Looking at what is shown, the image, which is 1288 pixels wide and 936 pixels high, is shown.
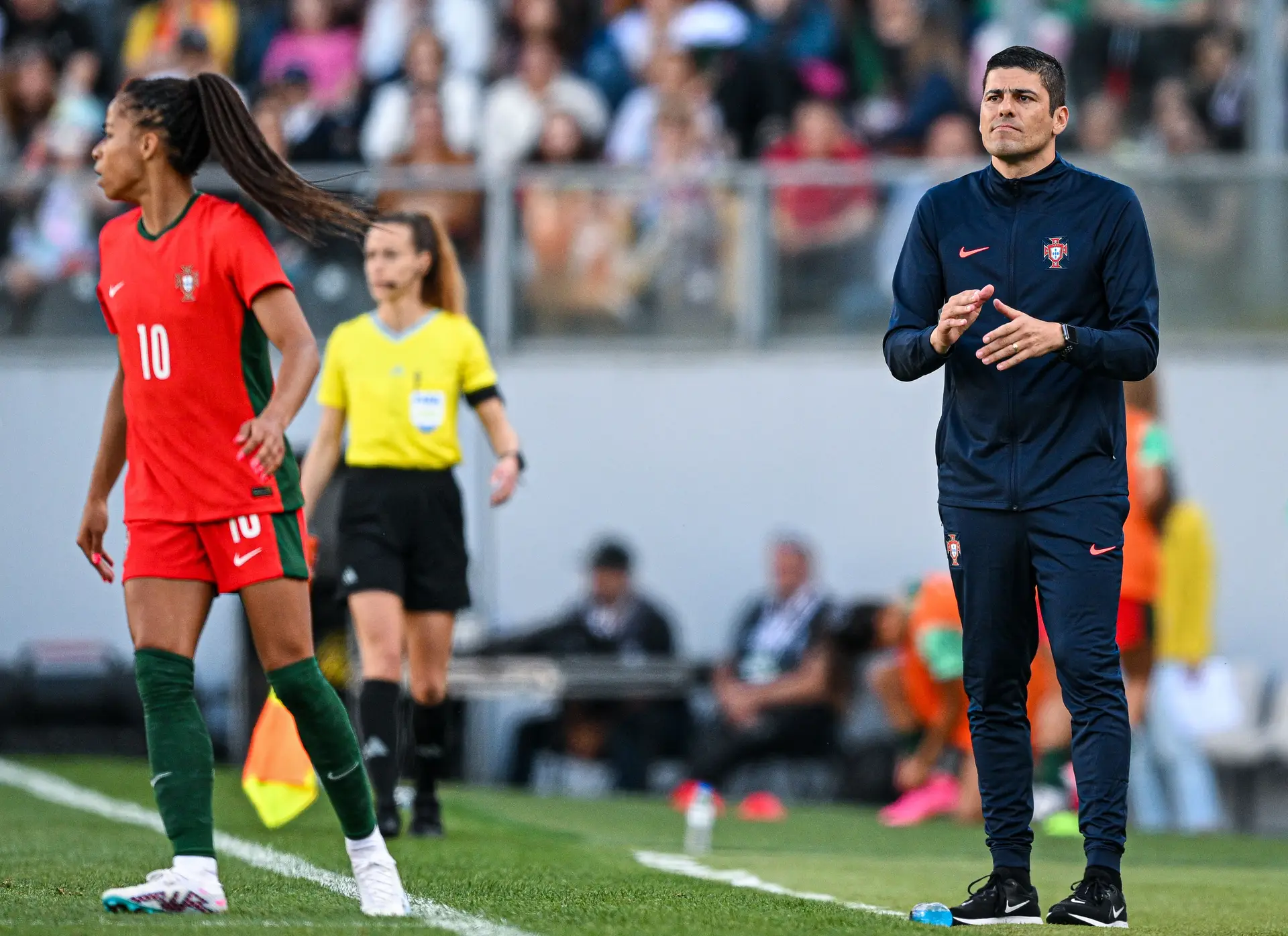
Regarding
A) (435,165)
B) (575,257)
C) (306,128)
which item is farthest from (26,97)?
(575,257)

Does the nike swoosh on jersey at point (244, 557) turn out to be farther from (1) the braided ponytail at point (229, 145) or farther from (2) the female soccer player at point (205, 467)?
(1) the braided ponytail at point (229, 145)

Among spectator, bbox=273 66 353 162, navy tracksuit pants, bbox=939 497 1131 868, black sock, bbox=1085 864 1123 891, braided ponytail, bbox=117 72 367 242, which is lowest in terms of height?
black sock, bbox=1085 864 1123 891

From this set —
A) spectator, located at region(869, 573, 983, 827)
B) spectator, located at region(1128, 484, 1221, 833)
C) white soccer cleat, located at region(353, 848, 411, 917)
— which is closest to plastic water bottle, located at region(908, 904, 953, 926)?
white soccer cleat, located at region(353, 848, 411, 917)

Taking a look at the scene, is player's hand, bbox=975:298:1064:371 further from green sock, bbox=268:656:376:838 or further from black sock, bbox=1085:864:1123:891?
green sock, bbox=268:656:376:838

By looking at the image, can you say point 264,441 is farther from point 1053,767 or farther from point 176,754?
point 1053,767

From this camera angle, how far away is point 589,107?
14930 mm

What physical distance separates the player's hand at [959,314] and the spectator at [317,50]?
1068cm

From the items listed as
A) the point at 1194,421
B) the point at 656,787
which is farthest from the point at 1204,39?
the point at 656,787

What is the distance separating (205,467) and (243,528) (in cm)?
18

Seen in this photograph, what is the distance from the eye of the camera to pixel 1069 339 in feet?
17.4

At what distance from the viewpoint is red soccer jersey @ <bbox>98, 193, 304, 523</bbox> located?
523cm

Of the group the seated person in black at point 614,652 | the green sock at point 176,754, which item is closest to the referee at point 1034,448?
the green sock at point 176,754

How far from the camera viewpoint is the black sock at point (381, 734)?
311 inches

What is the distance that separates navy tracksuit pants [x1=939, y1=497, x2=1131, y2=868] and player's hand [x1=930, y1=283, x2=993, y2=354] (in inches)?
19.9
